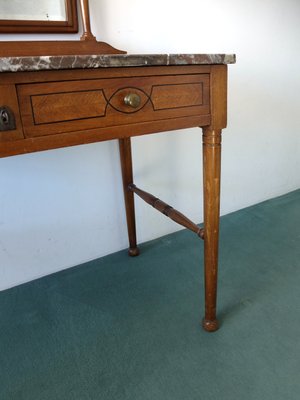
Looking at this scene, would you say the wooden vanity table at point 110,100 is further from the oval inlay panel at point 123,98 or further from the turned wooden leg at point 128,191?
the turned wooden leg at point 128,191

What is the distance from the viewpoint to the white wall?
41.0 inches

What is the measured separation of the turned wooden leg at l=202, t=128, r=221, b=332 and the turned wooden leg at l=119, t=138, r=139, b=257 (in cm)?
43

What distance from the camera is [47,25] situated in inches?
35.2

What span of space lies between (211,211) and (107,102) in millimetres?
357

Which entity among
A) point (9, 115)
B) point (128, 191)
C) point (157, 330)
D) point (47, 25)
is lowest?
point (157, 330)

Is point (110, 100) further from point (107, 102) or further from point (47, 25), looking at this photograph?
point (47, 25)

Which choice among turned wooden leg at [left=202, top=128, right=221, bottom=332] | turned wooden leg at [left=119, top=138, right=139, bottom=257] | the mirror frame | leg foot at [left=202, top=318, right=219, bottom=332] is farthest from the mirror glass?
leg foot at [left=202, top=318, right=219, bottom=332]

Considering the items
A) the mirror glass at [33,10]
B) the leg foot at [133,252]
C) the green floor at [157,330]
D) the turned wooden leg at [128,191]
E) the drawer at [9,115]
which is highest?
the mirror glass at [33,10]

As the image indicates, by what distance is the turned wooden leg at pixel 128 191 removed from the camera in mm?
1102

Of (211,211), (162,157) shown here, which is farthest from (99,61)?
(162,157)

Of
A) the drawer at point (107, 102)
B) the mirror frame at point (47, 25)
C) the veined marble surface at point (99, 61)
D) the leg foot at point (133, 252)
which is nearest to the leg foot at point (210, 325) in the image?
the leg foot at point (133, 252)

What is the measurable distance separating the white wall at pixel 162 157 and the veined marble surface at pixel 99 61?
50 cm

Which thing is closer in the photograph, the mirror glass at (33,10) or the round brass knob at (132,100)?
the round brass knob at (132,100)

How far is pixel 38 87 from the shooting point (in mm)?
515
